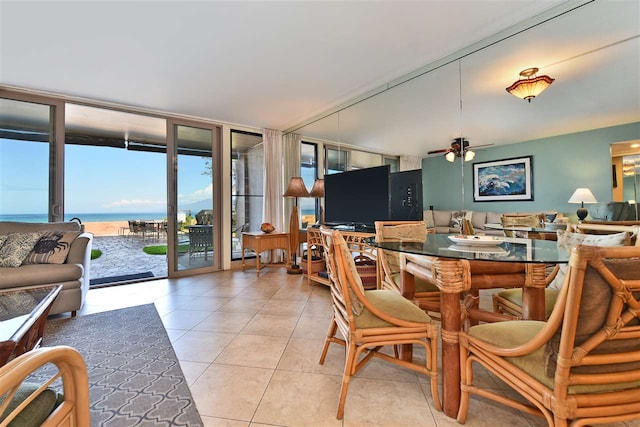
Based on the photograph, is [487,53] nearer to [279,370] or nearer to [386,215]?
[386,215]

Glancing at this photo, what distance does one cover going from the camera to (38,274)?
2.38m

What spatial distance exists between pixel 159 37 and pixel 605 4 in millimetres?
3370

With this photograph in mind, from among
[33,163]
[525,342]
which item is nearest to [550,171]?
[525,342]

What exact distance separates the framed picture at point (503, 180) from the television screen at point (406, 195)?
55 cm

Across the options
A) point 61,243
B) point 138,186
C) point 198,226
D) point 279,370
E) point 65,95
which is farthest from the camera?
point 138,186

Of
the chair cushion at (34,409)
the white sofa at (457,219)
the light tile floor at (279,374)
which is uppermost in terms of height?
the white sofa at (457,219)

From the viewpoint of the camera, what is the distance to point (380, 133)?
3.69 metres

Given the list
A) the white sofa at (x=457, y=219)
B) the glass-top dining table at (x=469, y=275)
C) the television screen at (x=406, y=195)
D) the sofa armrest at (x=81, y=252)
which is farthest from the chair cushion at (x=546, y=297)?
the sofa armrest at (x=81, y=252)

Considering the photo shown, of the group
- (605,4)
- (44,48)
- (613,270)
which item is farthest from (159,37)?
(605,4)

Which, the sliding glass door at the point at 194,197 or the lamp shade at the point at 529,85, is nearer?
the lamp shade at the point at 529,85

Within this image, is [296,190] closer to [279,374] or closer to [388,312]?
[279,374]

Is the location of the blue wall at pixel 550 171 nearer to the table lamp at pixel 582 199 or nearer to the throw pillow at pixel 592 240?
the table lamp at pixel 582 199

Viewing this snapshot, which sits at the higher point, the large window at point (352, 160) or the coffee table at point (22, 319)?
the large window at point (352, 160)

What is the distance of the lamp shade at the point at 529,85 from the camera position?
223 cm
